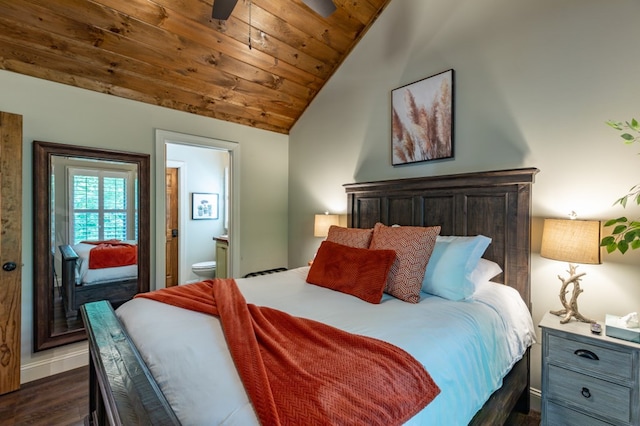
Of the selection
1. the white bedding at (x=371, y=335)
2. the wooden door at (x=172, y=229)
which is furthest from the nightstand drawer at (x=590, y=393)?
the wooden door at (x=172, y=229)

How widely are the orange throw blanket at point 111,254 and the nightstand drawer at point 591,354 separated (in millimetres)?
3385

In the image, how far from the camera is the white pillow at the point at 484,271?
6.38 ft

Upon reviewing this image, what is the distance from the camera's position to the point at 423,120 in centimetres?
265

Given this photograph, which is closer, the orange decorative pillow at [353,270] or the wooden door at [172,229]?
the orange decorative pillow at [353,270]

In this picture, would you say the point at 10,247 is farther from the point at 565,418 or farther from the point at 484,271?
the point at 565,418

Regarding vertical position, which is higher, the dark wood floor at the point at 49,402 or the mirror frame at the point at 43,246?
the mirror frame at the point at 43,246

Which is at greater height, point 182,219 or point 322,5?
point 322,5

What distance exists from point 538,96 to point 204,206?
4671mm

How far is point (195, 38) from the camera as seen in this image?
8.42 ft

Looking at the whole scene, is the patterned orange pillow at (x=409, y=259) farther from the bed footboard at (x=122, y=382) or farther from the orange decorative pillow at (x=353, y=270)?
the bed footboard at (x=122, y=382)

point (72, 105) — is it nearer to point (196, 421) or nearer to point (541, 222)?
point (196, 421)

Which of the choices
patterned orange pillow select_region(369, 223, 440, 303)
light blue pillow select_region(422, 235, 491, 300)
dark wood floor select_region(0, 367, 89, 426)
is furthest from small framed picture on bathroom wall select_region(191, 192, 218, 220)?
light blue pillow select_region(422, 235, 491, 300)

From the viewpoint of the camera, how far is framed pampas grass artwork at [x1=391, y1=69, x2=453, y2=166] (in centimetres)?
249

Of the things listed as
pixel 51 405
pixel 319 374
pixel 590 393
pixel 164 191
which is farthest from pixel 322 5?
pixel 51 405
